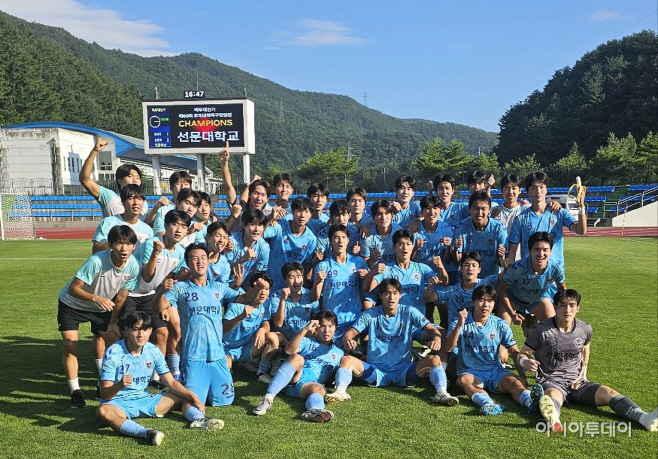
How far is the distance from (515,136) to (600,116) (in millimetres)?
11908

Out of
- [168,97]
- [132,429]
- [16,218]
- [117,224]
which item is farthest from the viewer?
[168,97]

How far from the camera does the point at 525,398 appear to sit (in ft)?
15.6

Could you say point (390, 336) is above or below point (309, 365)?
above

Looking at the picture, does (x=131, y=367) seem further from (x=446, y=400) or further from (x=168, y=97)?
(x=168, y=97)

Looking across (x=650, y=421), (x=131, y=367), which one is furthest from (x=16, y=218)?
(x=650, y=421)

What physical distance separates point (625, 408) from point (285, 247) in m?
3.69

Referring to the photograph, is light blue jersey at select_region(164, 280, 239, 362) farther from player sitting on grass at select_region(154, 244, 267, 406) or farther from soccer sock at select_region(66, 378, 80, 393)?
soccer sock at select_region(66, 378, 80, 393)

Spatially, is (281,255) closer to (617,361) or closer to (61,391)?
(61,391)

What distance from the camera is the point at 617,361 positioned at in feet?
20.6

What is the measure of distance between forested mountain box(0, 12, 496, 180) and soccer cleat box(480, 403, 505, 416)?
59.3 meters

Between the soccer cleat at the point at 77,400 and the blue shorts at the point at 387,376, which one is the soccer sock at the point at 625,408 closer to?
the blue shorts at the point at 387,376

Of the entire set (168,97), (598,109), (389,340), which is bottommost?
(389,340)

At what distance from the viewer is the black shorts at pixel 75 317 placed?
514cm

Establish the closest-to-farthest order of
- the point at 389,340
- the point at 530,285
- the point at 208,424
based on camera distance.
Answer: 1. the point at 208,424
2. the point at 389,340
3. the point at 530,285
